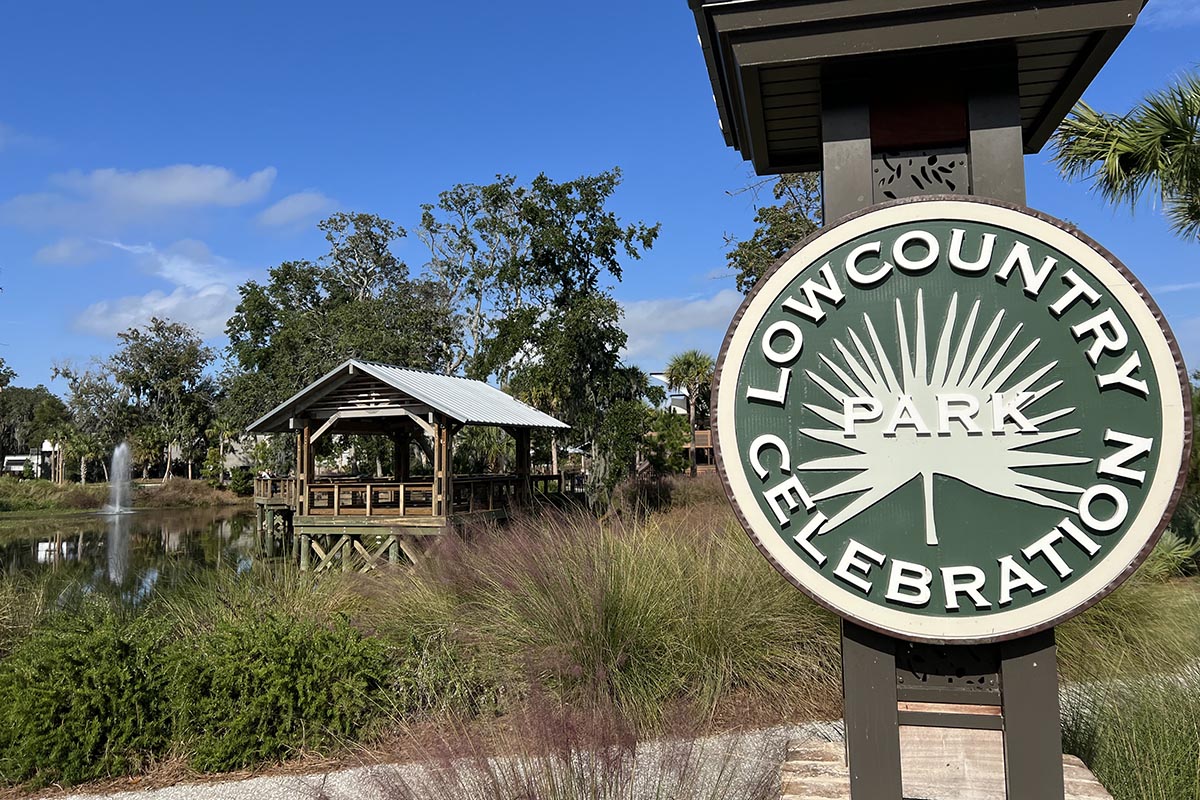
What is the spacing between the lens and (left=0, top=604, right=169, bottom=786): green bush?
4.89 metres

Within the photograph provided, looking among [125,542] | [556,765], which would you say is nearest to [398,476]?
[125,542]

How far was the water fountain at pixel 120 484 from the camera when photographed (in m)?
41.3

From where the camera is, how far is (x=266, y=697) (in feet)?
16.7

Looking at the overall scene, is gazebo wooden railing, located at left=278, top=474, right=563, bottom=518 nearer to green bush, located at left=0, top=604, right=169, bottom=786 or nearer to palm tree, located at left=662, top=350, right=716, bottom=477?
green bush, located at left=0, top=604, right=169, bottom=786

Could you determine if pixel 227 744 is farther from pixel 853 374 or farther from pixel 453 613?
pixel 853 374

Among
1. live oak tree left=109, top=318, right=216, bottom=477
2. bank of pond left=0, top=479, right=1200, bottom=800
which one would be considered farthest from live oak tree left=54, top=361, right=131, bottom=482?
bank of pond left=0, top=479, right=1200, bottom=800

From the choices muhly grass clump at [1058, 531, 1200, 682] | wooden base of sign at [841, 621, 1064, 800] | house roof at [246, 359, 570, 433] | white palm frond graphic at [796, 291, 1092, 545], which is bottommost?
muhly grass clump at [1058, 531, 1200, 682]

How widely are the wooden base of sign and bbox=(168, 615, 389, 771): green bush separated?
3.60 metres

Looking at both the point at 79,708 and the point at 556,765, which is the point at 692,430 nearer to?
the point at 79,708

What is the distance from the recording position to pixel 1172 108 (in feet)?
31.4

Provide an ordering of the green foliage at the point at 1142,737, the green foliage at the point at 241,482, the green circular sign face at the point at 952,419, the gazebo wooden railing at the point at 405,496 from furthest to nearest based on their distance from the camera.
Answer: the green foliage at the point at 241,482, the gazebo wooden railing at the point at 405,496, the green foliage at the point at 1142,737, the green circular sign face at the point at 952,419

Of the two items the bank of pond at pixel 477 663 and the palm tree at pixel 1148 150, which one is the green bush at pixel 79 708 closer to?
the bank of pond at pixel 477 663

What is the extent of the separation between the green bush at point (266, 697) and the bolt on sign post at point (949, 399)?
12.0 ft

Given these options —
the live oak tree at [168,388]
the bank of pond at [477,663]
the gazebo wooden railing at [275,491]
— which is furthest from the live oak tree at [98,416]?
the bank of pond at [477,663]
